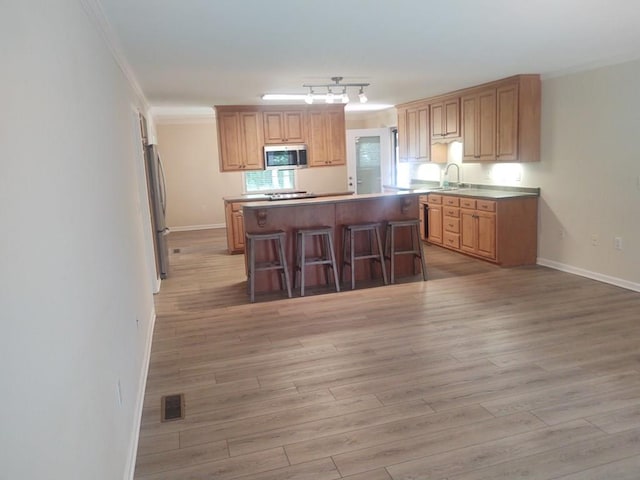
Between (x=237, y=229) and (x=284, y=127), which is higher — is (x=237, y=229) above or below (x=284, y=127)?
below

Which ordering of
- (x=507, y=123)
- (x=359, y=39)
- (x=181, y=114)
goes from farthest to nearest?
(x=181, y=114)
(x=507, y=123)
(x=359, y=39)

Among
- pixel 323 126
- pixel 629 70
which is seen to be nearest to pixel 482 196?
pixel 629 70

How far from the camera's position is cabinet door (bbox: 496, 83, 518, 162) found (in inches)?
238

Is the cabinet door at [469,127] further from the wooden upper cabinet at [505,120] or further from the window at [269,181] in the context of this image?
the window at [269,181]

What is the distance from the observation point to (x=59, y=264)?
149 cm

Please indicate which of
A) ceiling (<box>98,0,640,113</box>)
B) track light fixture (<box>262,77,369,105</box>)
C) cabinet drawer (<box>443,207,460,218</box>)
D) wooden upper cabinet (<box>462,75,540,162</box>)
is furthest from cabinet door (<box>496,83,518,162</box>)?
track light fixture (<box>262,77,369,105</box>)

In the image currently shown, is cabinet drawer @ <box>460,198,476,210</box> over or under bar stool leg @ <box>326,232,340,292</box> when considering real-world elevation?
over

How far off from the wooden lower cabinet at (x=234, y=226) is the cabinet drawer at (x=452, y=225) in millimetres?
3169

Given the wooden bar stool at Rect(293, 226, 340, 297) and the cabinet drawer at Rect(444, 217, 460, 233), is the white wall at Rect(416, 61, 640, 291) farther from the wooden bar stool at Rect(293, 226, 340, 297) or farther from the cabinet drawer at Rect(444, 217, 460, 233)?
the wooden bar stool at Rect(293, 226, 340, 297)

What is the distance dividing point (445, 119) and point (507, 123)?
144 centimetres

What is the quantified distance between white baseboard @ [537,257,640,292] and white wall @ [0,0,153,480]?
16.1 feet

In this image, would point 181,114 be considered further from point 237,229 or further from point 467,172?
point 467,172

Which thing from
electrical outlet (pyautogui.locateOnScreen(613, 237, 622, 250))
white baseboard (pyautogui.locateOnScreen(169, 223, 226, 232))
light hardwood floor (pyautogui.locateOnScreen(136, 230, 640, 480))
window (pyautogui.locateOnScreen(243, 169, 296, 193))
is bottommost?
light hardwood floor (pyautogui.locateOnScreen(136, 230, 640, 480))

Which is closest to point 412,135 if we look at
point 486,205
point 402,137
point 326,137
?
point 402,137
